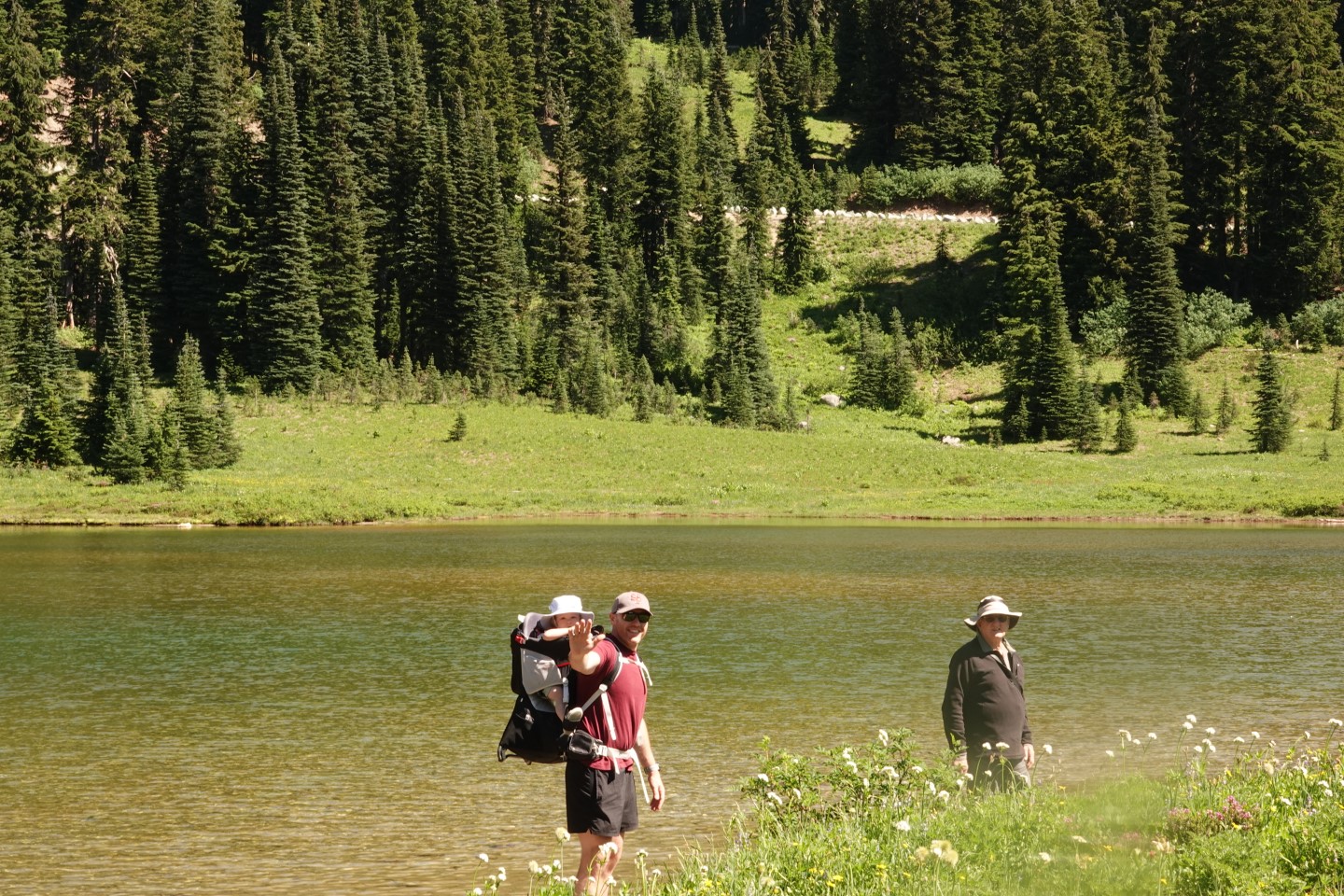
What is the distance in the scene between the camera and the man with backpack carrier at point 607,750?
27.3 feet

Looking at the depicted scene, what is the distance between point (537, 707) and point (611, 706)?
508mm

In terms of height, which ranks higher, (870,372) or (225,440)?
(870,372)

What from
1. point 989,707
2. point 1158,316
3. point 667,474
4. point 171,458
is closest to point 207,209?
point 171,458

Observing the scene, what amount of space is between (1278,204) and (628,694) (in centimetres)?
8665

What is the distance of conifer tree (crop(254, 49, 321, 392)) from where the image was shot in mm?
73438

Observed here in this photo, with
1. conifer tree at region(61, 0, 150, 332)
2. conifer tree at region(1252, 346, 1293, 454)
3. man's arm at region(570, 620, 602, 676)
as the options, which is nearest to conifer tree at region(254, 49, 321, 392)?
conifer tree at region(61, 0, 150, 332)

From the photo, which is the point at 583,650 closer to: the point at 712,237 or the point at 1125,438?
the point at 1125,438

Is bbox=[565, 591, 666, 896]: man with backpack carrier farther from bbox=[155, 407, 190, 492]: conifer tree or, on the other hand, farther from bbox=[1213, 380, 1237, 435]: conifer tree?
bbox=[1213, 380, 1237, 435]: conifer tree

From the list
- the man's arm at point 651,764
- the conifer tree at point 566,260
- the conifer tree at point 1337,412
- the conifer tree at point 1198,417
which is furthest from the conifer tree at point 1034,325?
the man's arm at point 651,764

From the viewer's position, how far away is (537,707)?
330 inches

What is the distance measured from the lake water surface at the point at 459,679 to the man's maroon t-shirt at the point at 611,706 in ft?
8.25

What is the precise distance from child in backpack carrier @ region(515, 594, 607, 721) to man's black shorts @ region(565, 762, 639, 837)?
1.43 feet

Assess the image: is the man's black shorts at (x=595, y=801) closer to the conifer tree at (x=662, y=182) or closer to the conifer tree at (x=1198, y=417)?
the conifer tree at (x=1198, y=417)

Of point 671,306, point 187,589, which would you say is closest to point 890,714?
point 187,589
